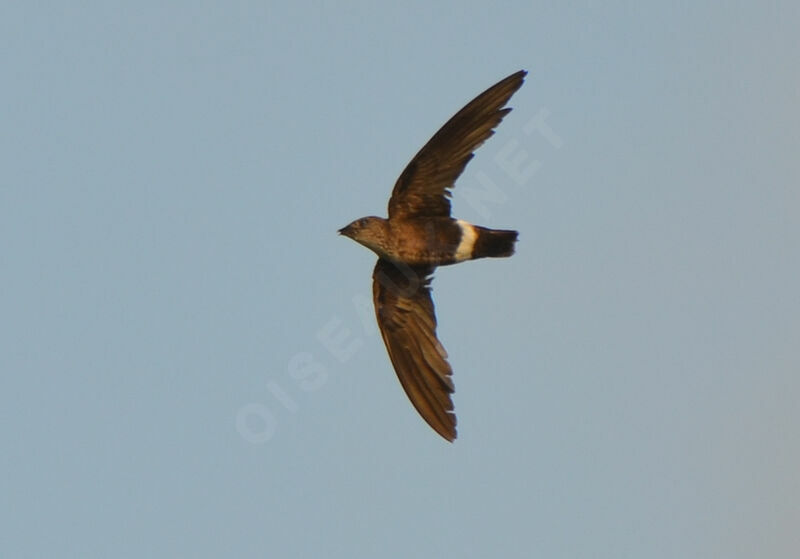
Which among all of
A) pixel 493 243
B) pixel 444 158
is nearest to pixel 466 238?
pixel 493 243

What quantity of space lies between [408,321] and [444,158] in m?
2.34

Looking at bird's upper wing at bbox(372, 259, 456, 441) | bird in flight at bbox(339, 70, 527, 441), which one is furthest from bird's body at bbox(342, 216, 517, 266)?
bird's upper wing at bbox(372, 259, 456, 441)

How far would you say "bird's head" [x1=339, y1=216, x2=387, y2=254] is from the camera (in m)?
32.1

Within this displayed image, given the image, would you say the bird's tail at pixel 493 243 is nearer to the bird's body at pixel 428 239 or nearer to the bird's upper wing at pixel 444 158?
the bird's body at pixel 428 239

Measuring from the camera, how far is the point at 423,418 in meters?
32.1

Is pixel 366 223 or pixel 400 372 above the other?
pixel 366 223

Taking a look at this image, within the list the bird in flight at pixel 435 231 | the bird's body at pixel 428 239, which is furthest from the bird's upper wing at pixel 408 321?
the bird's body at pixel 428 239

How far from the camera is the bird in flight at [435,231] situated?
32062mm

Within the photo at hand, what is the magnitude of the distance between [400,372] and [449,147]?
10.2 feet

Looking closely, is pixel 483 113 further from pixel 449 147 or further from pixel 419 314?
pixel 419 314

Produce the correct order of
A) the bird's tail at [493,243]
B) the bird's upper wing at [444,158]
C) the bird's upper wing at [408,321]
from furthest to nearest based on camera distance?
the bird's upper wing at [408,321], the bird's tail at [493,243], the bird's upper wing at [444,158]

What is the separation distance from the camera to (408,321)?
32906 mm

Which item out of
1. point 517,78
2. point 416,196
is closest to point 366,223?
point 416,196

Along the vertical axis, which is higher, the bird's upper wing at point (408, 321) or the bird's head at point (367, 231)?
the bird's head at point (367, 231)
